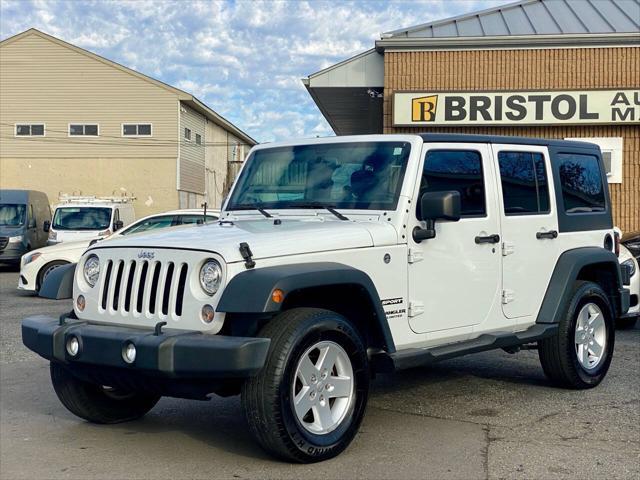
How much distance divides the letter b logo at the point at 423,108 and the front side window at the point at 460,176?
42.9 ft

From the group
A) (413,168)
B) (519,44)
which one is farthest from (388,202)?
(519,44)

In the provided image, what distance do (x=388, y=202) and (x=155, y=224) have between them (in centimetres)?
939

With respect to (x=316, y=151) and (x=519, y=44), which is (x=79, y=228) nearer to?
(x=519, y=44)

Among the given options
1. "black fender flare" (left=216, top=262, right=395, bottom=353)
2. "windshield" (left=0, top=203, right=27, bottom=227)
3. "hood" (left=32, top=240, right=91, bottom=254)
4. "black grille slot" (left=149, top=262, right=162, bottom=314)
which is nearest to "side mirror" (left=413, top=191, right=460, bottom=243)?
"black fender flare" (left=216, top=262, right=395, bottom=353)

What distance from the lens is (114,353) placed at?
4.74 meters

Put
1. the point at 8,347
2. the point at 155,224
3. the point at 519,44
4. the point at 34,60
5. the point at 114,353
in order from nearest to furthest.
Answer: the point at 114,353
the point at 8,347
the point at 155,224
the point at 519,44
the point at 34,60

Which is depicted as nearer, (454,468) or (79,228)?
(454,468)

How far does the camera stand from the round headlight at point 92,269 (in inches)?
212

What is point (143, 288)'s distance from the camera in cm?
503

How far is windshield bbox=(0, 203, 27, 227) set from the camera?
900 inches

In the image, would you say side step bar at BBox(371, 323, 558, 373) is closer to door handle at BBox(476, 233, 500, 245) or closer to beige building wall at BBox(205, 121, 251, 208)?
door handle at BBox(476, 233, 500, 245)

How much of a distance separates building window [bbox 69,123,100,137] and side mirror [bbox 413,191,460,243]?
3378 cm

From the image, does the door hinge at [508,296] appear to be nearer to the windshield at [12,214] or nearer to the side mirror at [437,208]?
the side mirror at [437,208]

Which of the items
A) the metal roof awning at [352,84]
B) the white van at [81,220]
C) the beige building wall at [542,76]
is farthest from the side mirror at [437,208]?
the white van at [81,220]
